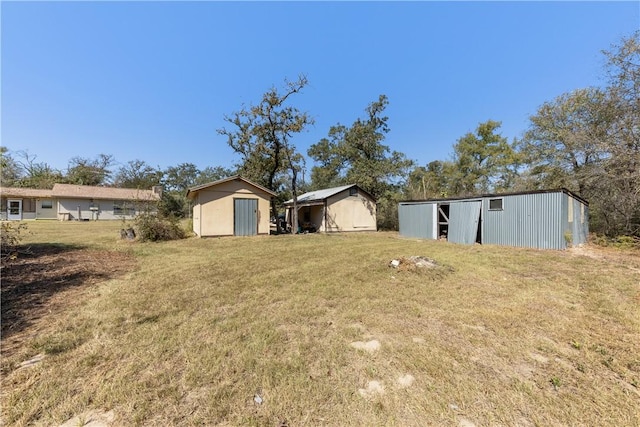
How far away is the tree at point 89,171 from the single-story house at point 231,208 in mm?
33642

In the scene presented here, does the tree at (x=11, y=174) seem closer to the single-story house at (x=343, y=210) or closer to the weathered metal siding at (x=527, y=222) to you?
the single-story house at (x=343, y=210)

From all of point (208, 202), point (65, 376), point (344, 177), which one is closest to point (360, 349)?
point (65, 376)

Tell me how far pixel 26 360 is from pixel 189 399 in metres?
1.98

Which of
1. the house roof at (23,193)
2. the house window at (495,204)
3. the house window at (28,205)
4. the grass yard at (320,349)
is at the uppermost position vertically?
the house roof at (23,193)

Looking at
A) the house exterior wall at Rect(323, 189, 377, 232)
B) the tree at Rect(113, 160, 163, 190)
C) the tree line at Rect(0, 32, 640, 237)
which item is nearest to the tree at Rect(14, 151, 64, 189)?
the tree line at Rect(0, 32, 640, 237)

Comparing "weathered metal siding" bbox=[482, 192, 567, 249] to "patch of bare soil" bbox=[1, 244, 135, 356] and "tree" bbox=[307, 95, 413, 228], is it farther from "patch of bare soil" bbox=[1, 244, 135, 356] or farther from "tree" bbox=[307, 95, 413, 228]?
"patch of bare soil" bbox=[1, 244, 135, 356]

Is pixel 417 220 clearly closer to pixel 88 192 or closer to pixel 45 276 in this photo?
pixel 45 276

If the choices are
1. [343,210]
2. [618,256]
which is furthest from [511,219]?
[343,210]

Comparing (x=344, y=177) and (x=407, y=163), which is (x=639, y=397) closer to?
(x=407, y=163)

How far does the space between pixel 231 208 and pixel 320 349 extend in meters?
12.6

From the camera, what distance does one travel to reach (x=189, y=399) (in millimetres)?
2133

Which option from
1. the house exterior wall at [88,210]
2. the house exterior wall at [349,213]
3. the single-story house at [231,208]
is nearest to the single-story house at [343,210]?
the house exterior wall at [349,213]

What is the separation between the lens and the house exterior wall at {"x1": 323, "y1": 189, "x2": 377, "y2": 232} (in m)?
17.7

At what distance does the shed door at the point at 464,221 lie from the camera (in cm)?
1179
